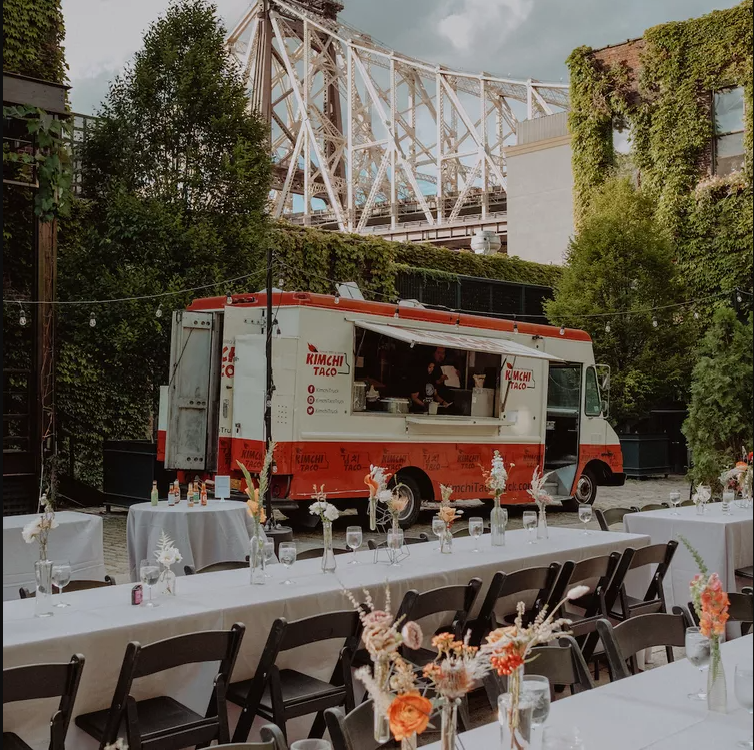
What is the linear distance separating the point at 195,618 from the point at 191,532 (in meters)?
3.57

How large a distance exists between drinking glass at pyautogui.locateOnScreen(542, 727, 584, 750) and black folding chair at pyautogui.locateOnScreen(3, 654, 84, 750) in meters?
1.60

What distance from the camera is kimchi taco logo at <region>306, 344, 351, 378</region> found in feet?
32.1

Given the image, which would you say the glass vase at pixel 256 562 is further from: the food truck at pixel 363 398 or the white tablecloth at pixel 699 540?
the food truck at pixel 363 398

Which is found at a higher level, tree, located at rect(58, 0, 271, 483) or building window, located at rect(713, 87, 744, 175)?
building window, located at rect(713, 87, 744, 175)

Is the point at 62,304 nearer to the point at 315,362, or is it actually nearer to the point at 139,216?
the point at 139,216

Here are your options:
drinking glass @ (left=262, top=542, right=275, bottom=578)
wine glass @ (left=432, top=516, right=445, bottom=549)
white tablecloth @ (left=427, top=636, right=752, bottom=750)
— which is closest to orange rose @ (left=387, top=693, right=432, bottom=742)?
white tablecloth @ (left=427, top=636, right=752, bottom=750)

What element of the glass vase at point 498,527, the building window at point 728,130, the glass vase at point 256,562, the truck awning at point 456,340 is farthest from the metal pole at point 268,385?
the building window at point 728,130

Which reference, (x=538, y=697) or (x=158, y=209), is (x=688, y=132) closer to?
(x=158, y=209)

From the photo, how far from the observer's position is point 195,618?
12.2 ft

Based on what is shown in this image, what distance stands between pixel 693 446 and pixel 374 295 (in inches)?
249

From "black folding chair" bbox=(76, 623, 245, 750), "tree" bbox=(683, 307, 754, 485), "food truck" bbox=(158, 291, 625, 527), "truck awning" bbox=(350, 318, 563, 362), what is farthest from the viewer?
"tree" bbox=(683, 307, 754, 485)

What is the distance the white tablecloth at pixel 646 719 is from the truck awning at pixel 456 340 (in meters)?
7.25

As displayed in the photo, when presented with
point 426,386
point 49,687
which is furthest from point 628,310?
point 49,687

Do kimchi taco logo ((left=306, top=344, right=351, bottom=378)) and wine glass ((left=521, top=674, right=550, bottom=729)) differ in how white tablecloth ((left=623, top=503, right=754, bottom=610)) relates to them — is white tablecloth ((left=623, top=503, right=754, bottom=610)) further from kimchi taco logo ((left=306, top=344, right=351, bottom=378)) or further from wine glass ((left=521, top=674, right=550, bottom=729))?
wine glass ((left=521, top=674, right=550, bottom=729))
